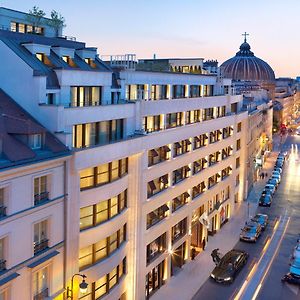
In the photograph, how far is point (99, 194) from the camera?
3334 centimetres

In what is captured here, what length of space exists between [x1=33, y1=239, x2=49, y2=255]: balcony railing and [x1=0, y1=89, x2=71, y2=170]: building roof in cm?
489

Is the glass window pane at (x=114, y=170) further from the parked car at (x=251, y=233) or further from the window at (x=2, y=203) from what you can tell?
the parked car at (x=251, y=233)

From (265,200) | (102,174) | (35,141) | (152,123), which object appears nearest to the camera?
(35,141)

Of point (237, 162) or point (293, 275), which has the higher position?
point (237, 162)

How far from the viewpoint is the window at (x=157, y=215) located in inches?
1674

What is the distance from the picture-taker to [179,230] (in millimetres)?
50094

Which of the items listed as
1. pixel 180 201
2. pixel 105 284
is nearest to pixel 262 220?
pixel 180 201

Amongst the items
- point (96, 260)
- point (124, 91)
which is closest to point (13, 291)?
point (96, 260)

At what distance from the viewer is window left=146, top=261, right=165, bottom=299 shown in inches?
1687

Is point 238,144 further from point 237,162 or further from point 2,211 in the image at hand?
point 2,211

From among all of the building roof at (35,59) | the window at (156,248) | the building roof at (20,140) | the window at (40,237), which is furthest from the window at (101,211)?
the building roof at (35,59)

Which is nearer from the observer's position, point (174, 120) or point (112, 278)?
point (112, 278)

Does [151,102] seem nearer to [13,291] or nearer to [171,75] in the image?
[171,75]

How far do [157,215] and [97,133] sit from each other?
1271 centimetres
